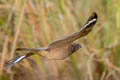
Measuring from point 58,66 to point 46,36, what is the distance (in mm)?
125

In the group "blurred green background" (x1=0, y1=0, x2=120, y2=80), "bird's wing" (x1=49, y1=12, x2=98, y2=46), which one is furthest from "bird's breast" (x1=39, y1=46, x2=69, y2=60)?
"blurred green background" (x1=0, y1=0, x2=120, y2=80)

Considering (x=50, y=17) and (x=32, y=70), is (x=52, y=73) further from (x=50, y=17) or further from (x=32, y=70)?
(x=50, y=17)

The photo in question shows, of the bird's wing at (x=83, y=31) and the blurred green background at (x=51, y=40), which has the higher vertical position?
the blurred green background at (x=51, y=40)

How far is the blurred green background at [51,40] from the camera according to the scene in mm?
1135

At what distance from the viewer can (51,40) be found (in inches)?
48.1

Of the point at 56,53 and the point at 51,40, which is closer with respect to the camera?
the point at 56,53

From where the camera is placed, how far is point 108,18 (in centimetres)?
127

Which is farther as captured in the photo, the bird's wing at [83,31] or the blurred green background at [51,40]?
the blurred green background at [51,40]

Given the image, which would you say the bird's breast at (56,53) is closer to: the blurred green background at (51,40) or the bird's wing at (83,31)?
the bird's wing at (83,31)

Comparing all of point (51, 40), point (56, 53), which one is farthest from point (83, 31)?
point (51, 40)

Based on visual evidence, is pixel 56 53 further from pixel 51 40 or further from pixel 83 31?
pixel 51 40

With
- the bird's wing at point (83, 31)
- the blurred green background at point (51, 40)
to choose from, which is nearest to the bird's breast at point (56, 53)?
the bird's wing at point (83, 31)

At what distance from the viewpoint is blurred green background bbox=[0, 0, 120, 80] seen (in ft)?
3.72

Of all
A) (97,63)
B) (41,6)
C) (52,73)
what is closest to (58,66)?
(52,73)
